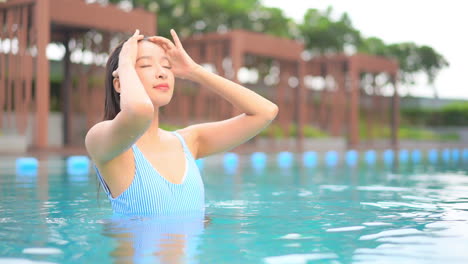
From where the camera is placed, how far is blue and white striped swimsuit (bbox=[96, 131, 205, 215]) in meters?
3.49

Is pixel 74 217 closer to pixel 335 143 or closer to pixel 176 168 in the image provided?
pixel 176 168

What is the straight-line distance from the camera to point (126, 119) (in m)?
2.91

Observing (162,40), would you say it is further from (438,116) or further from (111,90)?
(438,116)

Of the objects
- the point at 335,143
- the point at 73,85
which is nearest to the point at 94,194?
the point at 73,85

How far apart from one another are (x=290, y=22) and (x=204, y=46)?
1540 centimetres

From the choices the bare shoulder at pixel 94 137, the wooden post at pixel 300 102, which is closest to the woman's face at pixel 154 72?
the bare shoulder at pixel 94 137

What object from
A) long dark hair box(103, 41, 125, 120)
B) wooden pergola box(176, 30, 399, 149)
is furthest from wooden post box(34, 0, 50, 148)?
long dark hair box(103, 41, 125, 120)

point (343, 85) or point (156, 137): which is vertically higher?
point (343, 85)

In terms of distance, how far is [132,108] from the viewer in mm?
2879

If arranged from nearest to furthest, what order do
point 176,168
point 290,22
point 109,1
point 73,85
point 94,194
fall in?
point 176,168 < point 94,194 < point 73,85 < point 109,1 < point 290,22

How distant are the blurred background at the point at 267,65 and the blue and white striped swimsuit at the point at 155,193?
985cm

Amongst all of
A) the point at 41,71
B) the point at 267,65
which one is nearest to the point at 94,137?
the point at 41,71

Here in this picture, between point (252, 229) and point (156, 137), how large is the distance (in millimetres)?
796

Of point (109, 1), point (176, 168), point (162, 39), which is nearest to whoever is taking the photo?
point (162, 39)
